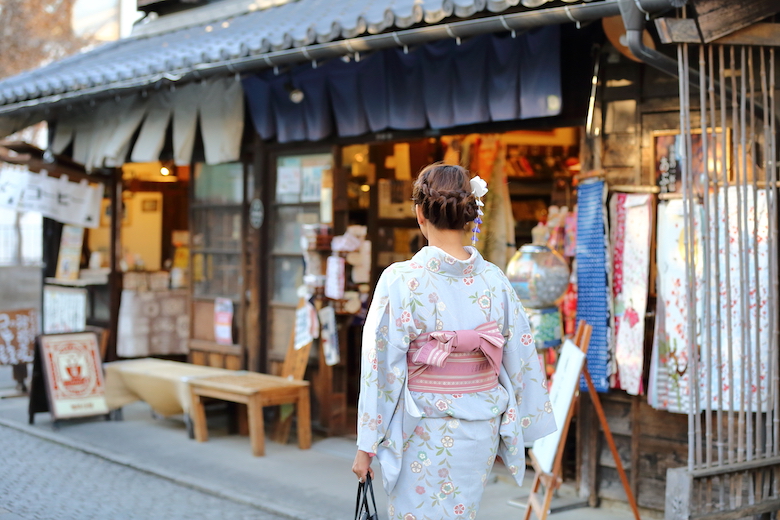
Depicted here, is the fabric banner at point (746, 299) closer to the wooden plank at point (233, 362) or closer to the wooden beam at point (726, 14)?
the wooden beam at point (726, 14)

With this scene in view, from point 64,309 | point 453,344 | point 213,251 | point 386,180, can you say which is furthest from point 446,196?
point 64,309

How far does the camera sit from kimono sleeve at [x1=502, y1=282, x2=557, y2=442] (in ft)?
13.4

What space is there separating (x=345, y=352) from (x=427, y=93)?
295 cm

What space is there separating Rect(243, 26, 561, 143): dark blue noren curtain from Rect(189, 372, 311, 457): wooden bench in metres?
2.47

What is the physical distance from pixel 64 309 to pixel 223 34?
4801 millimetres

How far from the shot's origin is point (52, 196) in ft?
34.8

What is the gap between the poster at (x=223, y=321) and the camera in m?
9.75

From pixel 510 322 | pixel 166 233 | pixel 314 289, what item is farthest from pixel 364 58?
pixel 166 233

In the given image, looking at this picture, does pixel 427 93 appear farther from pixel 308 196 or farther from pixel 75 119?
pixel 75 119

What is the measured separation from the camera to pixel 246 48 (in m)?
7.45

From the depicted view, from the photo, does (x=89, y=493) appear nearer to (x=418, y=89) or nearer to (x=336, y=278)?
(x=336, y=278)

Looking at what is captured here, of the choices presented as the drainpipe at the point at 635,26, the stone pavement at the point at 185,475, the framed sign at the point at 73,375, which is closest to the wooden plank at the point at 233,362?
the stone pavement at the point at 185,475

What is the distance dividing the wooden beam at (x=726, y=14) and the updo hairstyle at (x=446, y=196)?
7.18ft

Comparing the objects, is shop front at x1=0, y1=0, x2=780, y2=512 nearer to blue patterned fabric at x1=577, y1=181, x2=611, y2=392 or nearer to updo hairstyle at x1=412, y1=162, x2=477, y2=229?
blue patterned fabric at x1=577, y1=181, x2=611, y2=392
